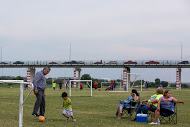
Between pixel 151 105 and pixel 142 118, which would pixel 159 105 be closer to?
pixel 151 105

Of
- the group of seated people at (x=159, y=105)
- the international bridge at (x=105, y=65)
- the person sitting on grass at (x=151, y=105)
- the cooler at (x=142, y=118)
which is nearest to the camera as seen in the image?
the group of seated people at (x=159, y=105)

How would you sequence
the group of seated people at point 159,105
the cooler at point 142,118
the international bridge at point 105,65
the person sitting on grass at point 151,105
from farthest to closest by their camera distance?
the international bridge at point 105,65
the cooler at point 142,118
the person sitting on grass at point 151,105
the group of seated people at point 159,105

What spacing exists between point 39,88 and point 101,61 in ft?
210

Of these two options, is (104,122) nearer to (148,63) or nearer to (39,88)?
(39,88)

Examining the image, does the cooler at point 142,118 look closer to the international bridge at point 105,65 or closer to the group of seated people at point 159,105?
the group of seated people at point 159,105

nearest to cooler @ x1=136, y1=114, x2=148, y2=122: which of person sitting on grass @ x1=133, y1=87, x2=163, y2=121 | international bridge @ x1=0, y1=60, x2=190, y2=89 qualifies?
person sitting on grass @ x1=133, y1=87, x2=163, y2=121

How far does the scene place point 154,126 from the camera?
10.3m

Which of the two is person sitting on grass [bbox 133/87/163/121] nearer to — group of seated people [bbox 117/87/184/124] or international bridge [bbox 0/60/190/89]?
group of seated people [bbox 117/87/184/124]

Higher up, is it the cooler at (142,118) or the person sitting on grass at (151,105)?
the person sitting on grass at (151,105)

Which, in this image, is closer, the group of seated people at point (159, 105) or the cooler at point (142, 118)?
the group of seated people at point (159, 105)

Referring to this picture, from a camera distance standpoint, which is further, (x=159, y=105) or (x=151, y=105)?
(x=151, y=105)

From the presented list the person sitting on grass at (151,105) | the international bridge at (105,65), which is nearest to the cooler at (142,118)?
the person sitting on grass at (151,105)

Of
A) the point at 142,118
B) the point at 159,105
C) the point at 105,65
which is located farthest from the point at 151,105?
the point at 105,65

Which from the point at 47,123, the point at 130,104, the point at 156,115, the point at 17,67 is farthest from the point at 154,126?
the point at 17,67
